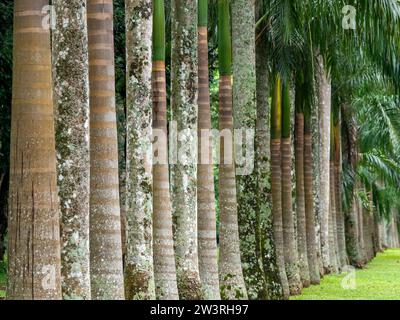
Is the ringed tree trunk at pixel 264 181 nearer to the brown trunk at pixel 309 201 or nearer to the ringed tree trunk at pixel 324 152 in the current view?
the brown trunk at pixel 309 201

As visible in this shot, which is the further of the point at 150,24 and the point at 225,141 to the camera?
the point at 225,141

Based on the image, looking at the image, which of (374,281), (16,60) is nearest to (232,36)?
(16,60)

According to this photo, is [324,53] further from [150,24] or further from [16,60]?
[16,60]

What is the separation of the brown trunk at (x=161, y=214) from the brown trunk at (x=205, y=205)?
79.2 inches

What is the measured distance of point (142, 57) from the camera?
1403 cm

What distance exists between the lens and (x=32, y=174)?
9.46 m

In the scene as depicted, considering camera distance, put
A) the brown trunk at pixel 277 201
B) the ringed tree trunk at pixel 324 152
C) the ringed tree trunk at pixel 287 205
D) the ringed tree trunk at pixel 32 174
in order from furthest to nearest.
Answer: the ringed tree trunk at pixel 324 152 → the ringed tree trunk at pixel 287 205 → the brown trunk at pixel 277 201 → the ringed tree trunk at pixel 32 174

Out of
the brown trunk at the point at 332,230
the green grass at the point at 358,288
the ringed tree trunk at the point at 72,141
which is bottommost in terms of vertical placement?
the green grass at the point at 358,288

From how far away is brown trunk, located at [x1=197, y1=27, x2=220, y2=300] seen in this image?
16.8m

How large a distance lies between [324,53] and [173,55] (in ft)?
26.3

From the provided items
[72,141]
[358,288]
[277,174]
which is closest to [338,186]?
[358,288]

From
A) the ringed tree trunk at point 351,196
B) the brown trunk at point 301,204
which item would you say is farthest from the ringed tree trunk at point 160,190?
the ringed tree trunk at point 351,196

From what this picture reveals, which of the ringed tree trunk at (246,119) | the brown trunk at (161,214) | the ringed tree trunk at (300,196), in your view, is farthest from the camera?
the ringed tree trunk at (300,196)

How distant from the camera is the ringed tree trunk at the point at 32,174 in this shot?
9469 millimetres
